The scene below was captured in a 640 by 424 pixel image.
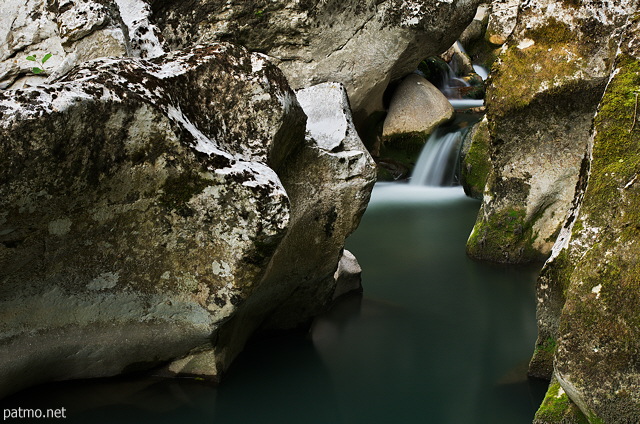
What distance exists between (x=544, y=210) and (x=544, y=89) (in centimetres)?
133

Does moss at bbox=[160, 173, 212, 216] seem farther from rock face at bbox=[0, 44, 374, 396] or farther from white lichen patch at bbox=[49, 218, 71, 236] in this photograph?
white lichen patch at bbox=[49, 218, 71, 236]

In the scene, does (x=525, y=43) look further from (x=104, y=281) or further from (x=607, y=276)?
(x=104, y=281)

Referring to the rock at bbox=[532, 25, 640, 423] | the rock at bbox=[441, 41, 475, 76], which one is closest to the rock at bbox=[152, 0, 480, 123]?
the rock at bbox=[441, 41, 475, 76]

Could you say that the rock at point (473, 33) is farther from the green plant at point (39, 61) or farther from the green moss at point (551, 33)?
the green plant at point (39, 61)

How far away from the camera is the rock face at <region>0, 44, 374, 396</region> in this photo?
353 cm

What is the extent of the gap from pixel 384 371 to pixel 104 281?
2.20 meters

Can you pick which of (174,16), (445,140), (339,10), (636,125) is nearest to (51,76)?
(636,125)

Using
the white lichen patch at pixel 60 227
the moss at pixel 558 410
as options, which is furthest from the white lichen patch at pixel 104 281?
the moss at pixel 558 410

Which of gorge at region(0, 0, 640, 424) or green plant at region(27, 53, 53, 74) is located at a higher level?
green plant at region(27, 53, 53, 74)

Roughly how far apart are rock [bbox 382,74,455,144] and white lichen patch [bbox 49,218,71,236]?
30.4 feet

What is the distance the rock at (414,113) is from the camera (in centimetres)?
1246

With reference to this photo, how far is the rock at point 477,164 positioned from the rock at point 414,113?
6.33 ft

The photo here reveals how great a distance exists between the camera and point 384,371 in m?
5.16

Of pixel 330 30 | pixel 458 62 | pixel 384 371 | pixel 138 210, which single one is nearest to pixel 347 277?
pixel 384 371
